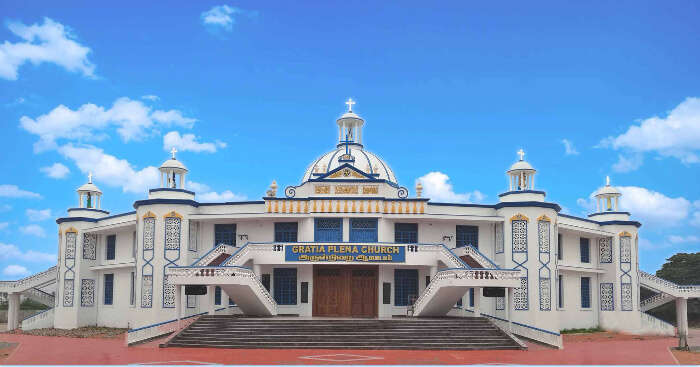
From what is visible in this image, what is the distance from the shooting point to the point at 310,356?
23172 mm

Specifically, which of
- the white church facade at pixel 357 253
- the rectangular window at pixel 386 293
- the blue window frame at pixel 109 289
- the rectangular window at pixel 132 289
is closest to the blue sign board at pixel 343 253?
the white church facade at pixel 357 253

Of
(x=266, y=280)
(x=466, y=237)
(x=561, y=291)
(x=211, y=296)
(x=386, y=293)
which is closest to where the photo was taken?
(x=211, y=296)

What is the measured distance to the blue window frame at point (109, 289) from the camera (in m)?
39.4

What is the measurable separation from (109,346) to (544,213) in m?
20.7

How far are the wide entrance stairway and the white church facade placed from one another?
2.39m

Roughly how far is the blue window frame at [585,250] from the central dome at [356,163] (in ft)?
35.9

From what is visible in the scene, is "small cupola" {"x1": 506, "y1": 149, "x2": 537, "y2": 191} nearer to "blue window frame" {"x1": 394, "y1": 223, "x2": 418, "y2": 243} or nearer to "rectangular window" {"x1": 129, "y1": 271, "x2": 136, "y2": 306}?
"blue window frame" {"x1": 394, "y1": 223, "x2": 418, "y2": 243}

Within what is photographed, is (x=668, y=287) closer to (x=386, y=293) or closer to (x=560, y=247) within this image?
(x=560, y=247)

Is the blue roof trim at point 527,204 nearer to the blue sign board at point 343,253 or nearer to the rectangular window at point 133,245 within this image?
the blue sign board at point 343,253

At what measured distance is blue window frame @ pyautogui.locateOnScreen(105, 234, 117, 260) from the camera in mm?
39906

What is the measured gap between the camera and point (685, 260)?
53.9m

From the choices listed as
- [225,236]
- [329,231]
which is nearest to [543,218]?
[329,231]

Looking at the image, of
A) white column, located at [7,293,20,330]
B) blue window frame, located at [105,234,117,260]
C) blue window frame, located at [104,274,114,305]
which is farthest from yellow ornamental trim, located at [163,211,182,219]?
white column, located at [7,293,20,330]

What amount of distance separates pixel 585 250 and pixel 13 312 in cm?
3276
